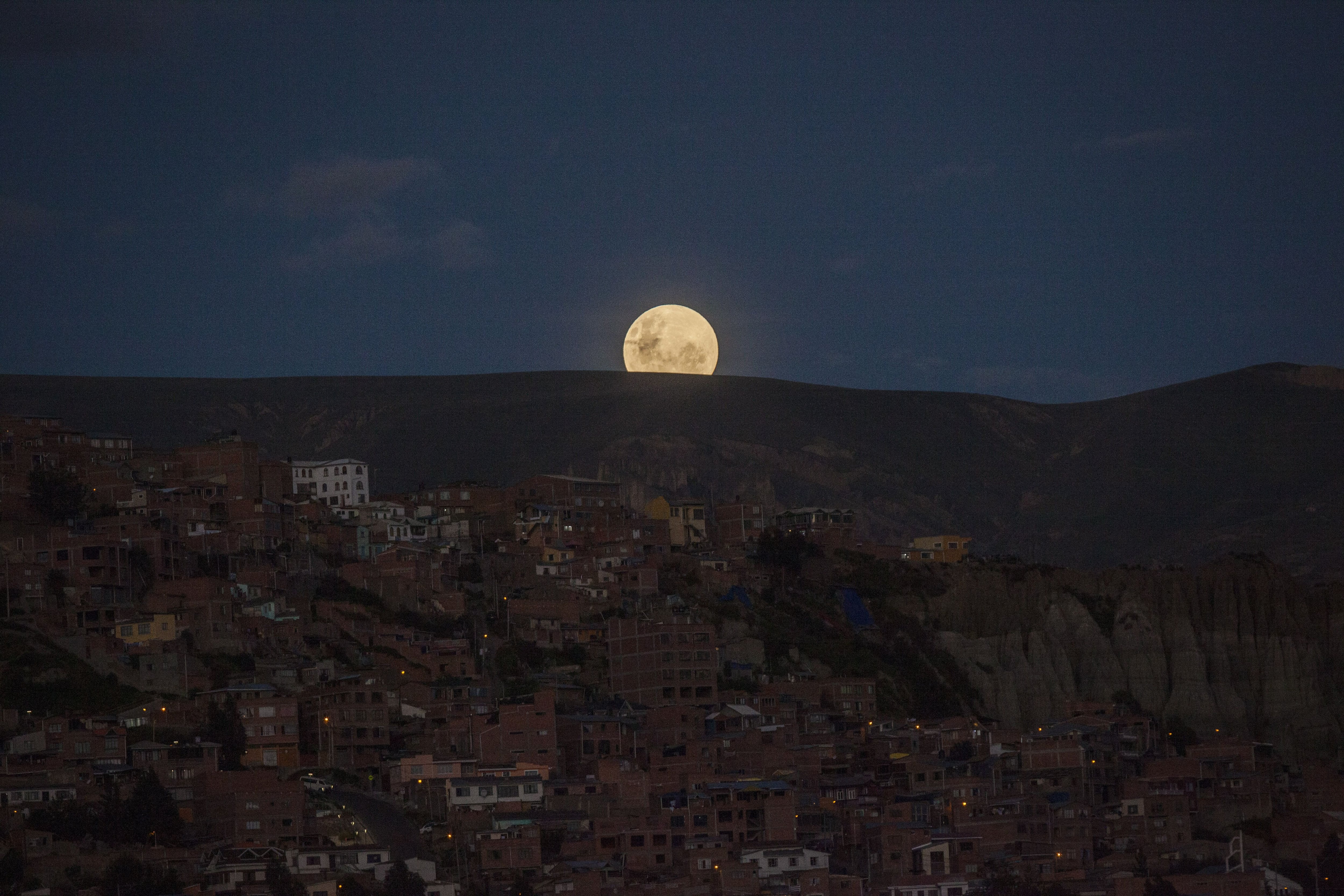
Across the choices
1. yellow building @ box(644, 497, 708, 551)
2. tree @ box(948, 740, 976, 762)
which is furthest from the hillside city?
yellow building @ box(644, 497, 708, 551)

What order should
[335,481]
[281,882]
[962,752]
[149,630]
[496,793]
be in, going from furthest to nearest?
[335,481]
[962,752]
[149,630]
[496,793]
[281,882]

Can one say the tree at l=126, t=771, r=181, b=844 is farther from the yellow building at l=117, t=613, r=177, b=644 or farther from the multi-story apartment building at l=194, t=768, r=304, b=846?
the yellow building at l=117, t=613, r=177, b=644

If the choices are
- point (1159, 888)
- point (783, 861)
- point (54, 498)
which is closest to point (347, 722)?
point (783, 861)

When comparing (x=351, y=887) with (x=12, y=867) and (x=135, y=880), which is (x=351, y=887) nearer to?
(x=135, y=880)

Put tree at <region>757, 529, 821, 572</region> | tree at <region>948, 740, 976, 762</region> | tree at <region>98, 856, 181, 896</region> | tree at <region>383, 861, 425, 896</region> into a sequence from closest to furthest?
tree at <region>98, 856, 181, 896</region> < tree at <region>383, 861, 425, 896</region> < tree at <region>948, 740, 976, 762</region> < tree at <region>757, 529, 821, 572</region>

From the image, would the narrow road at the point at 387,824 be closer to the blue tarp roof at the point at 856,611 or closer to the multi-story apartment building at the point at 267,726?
the multi-story apartment building at the point at 267,726
